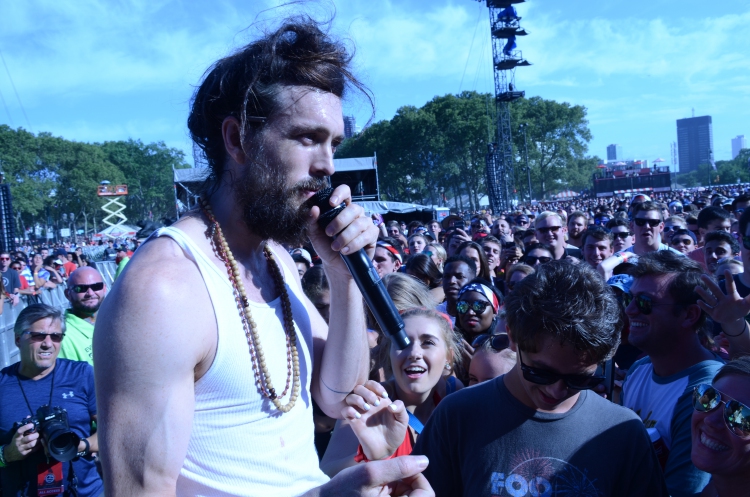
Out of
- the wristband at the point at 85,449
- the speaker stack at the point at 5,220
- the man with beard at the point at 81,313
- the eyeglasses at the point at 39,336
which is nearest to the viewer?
the wristband at the point at 85,449

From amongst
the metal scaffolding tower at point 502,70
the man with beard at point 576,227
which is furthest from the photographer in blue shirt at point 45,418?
the metal scaffolding tower at point 502,70

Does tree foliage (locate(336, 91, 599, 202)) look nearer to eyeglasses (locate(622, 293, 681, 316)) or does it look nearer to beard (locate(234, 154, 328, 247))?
eyeglasses (locate(622, 293, 681, 316))

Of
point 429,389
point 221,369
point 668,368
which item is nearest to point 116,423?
point 221,369

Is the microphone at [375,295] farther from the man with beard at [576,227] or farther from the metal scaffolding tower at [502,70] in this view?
the metal scaffolding tower at [502,70]

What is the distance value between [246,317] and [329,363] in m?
0.37

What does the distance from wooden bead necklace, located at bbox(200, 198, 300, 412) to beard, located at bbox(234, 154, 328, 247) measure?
0.10 metres

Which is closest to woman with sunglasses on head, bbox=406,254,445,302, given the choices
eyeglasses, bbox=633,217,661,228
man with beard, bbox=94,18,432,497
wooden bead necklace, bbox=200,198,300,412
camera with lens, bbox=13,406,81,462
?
eyeglasses, bbox=633,217,661,228

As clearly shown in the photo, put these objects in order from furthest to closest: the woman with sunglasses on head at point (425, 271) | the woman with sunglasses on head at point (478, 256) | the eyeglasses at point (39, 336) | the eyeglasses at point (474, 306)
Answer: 1. the woman with sunglasses on head at point (478, 256)
2. the woman with sunglasses on head at point (425, 271)
3. the eyeglasses at point (474, 306)
4. the eyeglasses at point (39, 336)

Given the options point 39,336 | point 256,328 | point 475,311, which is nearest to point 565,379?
point 256,328

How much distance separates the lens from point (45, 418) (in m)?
3.53

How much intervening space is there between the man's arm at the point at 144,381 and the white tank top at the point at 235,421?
0.10 meters

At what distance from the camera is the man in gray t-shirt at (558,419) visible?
1.86m

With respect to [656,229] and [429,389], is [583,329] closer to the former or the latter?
[429,389]

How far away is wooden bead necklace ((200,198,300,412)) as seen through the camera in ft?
4.45
